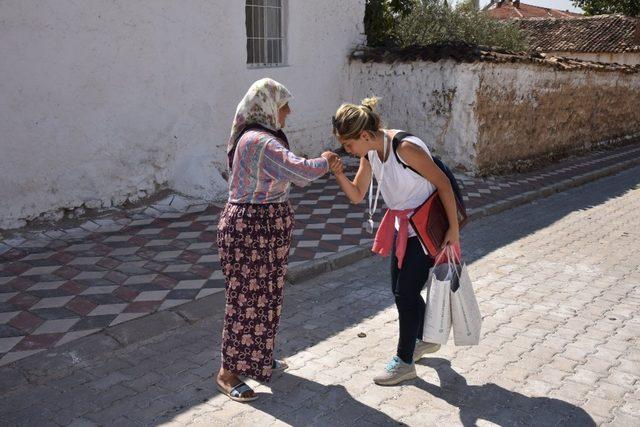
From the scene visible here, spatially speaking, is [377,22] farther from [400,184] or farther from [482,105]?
[400,184]

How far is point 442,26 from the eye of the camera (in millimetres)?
12148

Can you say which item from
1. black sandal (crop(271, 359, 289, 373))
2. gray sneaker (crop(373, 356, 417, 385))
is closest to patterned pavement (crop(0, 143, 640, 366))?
black sandal (crop(271, 359, 289, 373))

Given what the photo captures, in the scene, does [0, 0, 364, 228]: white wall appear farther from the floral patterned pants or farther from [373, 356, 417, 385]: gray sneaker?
[373, 356, 417, 385]: gray sneaker

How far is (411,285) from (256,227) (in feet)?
3.15

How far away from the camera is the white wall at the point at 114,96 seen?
6371 mm

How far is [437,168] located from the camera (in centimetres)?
329

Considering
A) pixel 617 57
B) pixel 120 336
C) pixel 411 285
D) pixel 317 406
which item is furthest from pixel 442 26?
pixel 617 57

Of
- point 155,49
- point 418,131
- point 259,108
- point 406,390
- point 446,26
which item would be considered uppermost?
point 446,26

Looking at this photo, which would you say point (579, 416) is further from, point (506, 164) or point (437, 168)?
point (506, 164)

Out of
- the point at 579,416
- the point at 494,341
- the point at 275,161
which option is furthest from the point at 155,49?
the point at 579,416

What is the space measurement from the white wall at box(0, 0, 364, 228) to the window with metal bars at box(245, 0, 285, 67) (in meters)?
0.19

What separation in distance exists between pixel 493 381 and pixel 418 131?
300 inches

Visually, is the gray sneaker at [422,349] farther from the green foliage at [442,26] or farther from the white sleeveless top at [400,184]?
the green foliage at [442,26]

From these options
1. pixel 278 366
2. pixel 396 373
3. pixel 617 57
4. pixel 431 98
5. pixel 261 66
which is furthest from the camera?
pixel 617 57
